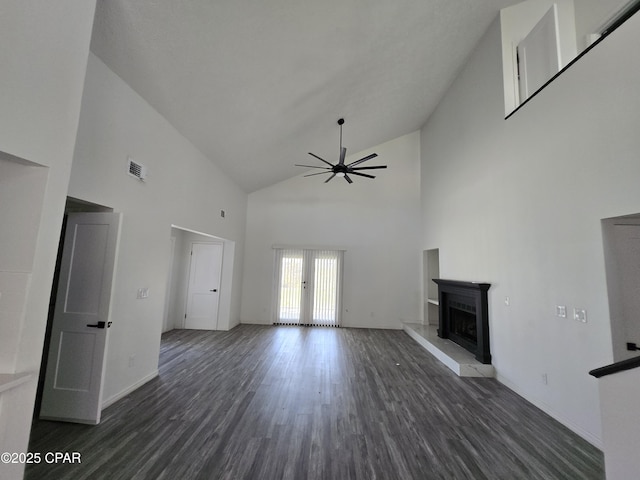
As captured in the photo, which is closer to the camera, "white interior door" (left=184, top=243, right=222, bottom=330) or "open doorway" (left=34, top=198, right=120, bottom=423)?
"open doorway" (left=34, top=198, right=120, bottom=423)

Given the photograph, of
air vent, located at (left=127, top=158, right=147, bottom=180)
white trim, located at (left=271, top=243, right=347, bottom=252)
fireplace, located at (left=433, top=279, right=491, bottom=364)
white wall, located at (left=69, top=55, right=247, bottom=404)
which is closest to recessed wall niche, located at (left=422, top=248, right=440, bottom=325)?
fireplace, located at (left=433, top=279, right=491, bottom=364)

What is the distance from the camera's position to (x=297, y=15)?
2629mm

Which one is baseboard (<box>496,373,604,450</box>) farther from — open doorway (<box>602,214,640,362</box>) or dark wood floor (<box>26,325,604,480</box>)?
open doorway (<box>602,214,640,362</box>)

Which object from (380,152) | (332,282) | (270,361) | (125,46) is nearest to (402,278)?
(332,282)

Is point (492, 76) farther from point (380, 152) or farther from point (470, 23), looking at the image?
point (380, 152)

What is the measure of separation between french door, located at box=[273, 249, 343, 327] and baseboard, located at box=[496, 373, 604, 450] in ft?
13.0

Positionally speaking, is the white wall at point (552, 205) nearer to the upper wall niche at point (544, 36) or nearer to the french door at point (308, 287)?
the upper wall niche at point (544, 36)

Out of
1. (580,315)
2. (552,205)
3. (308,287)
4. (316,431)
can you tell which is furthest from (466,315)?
(308,287)

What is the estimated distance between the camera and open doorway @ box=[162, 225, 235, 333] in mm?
6156

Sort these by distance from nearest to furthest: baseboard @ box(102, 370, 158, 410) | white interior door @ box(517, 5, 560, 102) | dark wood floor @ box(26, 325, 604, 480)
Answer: dark wood floor @ box(26, 325, 604, 480) < baseboard @ box(102, 370, 158, 410) < white interior door @ box(517, 5, 560, 102)

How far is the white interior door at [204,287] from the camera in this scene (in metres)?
6.17

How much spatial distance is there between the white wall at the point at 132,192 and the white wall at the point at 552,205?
181 inches

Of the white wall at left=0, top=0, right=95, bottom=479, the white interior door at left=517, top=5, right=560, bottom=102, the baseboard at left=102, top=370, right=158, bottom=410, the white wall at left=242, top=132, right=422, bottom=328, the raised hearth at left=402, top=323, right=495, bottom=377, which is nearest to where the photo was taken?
the white wall at left=0, top=0, right=95, bottom=479

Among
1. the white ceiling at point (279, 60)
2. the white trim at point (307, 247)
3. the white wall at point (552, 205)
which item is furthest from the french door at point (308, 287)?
the white wall at point (552, 205)
